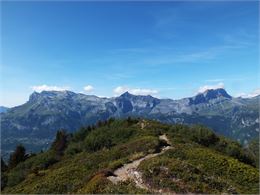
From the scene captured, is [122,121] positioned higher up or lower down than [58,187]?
higher up

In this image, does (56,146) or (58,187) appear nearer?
(58,187)

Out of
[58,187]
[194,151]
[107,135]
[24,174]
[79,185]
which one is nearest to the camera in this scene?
[79,185]

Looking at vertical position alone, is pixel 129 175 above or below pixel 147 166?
below

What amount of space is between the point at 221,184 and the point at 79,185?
1902cm

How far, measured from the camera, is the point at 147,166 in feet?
145

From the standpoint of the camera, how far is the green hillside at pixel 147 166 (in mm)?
38969

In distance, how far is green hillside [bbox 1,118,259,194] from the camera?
3897cm

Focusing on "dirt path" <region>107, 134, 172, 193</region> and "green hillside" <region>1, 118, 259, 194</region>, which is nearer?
"green hillside" <region>1, 118, 259, 194</region>

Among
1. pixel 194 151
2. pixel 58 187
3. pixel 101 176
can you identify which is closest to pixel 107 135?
pixel 194 151

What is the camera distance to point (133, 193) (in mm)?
33156

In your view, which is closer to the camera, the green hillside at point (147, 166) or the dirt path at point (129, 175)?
the green hillside at point (147, 166)

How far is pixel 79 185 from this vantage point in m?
46.4

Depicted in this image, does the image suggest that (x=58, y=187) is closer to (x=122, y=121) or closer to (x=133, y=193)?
(x=133, y=193)

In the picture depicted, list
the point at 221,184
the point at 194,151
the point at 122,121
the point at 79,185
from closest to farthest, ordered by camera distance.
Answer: the point at 221,184
the point at 79,185
the point at 194,151
the point at 122,121
